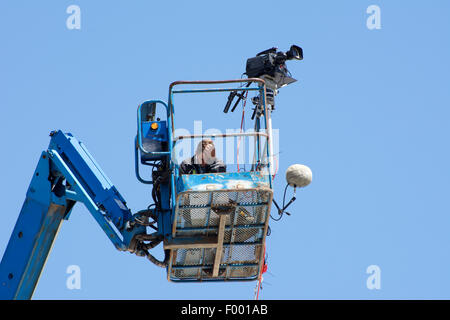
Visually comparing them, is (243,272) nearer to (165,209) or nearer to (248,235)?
(248,235)

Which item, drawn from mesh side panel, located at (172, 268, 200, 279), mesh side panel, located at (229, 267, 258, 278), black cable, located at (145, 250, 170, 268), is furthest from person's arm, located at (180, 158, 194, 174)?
mesh side panel, located at (229, 267, 258, 278)

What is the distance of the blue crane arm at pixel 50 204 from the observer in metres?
13.8

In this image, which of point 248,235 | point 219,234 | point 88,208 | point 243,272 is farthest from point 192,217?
point 88,208

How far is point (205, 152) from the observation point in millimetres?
13094

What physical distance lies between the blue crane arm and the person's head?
158 cm

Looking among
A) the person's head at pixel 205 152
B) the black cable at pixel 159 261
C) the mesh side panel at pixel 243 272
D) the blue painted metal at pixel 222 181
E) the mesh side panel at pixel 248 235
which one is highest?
the person's head at pixel 205 152

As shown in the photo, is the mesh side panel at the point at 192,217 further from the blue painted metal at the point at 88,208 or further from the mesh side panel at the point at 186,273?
the mesh side panel at the point at 186,273

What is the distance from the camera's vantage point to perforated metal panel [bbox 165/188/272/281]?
12617mm

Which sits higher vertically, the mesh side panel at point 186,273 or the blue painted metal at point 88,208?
the blue painted metal at point 88,208

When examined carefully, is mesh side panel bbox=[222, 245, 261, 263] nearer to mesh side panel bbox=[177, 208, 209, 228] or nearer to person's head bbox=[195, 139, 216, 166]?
mesh side panel bbox=[177, 208, 209, 228]

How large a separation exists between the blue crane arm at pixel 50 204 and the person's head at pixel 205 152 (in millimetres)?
1583

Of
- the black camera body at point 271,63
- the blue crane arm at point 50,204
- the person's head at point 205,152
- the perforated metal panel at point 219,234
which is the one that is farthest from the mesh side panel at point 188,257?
the black camera body at point 271,63

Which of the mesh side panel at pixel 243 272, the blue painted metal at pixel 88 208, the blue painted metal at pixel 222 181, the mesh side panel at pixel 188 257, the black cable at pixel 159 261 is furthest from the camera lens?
the mesh side panel at pixel 243 272

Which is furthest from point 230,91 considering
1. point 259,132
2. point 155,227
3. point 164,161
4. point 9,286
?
point 9,286
